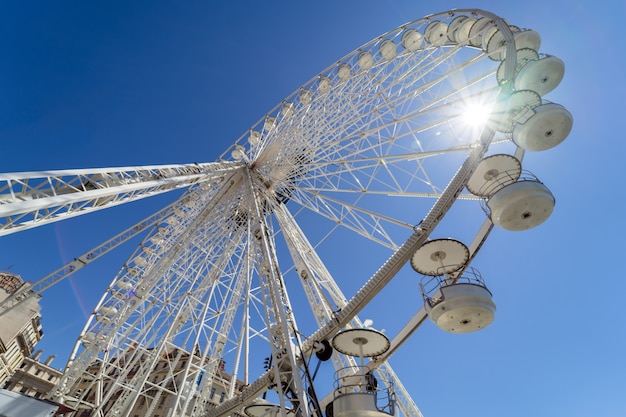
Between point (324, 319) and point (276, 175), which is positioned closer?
point (324, 319)

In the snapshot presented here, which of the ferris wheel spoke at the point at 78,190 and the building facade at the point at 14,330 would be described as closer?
the ferris wheel spoke at the point at 78,190

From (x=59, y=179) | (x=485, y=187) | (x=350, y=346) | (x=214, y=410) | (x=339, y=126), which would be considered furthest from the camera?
(x=339, y=126)

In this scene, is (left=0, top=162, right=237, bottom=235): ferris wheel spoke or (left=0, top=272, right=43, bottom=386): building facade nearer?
(left=0, top=162, right=237, bottom=235): ferris wheel spoke

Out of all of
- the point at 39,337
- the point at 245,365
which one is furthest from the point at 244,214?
the point at 39,337

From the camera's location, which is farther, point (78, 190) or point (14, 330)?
point (14, 330)

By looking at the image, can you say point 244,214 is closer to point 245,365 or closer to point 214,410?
point 245,365

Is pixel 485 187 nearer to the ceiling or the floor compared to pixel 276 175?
nearer to the floor

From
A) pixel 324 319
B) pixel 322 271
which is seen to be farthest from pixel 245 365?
pixel 322 271

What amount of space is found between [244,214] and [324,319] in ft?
25.4

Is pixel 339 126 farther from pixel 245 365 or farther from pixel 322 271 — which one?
pixel 245 365

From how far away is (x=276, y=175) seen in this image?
18.2 m

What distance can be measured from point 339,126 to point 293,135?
2877 mm

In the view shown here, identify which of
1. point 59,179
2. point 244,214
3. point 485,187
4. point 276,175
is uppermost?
point 276,175

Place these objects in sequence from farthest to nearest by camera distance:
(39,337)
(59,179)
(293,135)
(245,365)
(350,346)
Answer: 1. (39,337)
2. (293,135)
3. (245,365)
4. (350,346)
5. (59,179)
